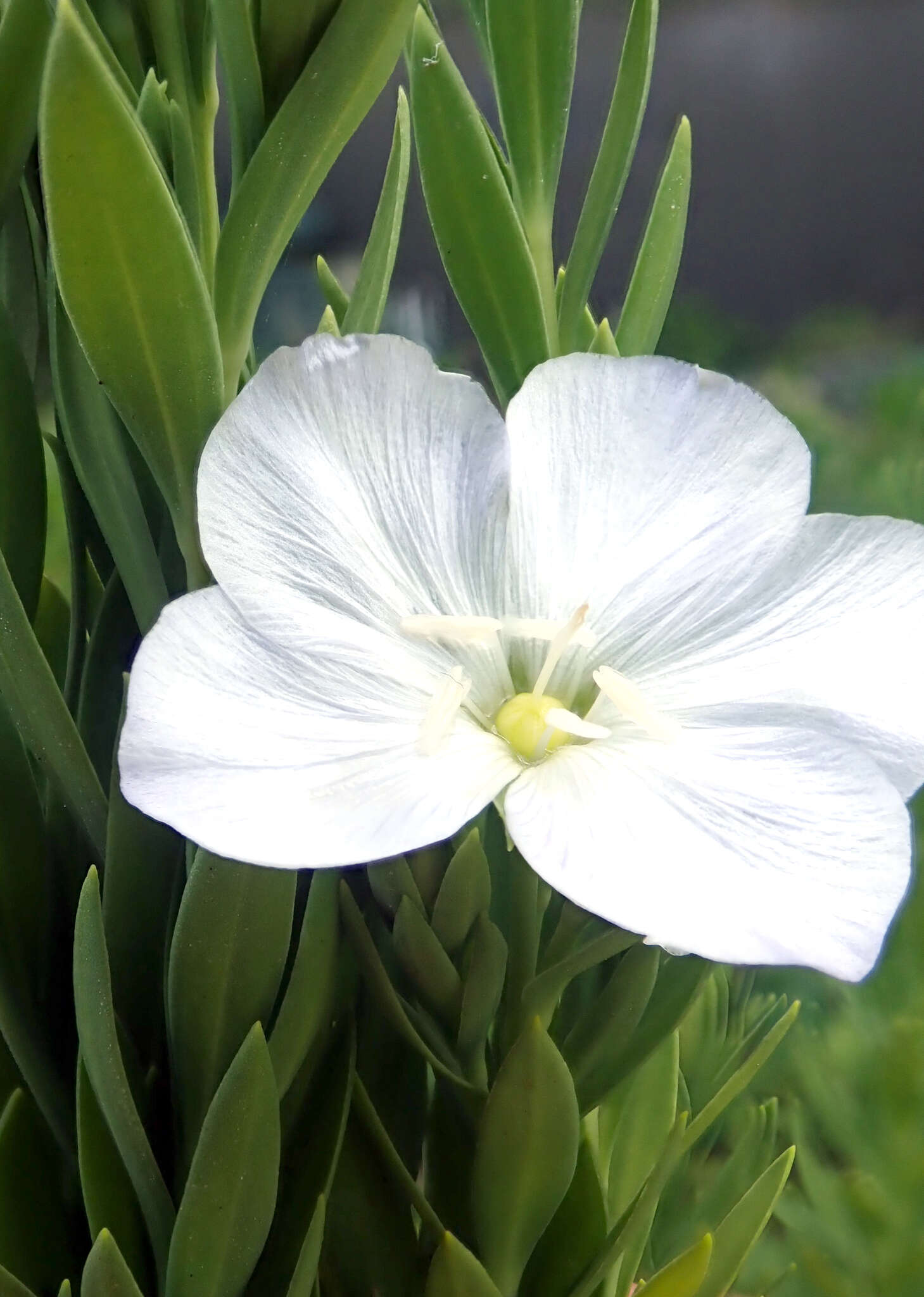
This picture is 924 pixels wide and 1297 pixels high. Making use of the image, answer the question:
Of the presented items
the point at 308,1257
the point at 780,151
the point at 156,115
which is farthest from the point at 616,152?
the point at 780,151

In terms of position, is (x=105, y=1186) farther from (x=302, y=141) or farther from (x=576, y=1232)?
(x=302, y=141)

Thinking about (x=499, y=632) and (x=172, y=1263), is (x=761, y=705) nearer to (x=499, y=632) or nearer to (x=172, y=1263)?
(x=499, y=632)

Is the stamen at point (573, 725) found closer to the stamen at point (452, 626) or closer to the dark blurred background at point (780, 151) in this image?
the stamen at point (452, 626)

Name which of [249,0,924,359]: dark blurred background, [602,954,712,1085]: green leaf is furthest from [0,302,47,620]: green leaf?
[249,0,924,359]: dark blurred background

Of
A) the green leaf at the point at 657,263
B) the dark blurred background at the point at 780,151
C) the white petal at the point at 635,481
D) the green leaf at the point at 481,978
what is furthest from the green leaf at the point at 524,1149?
the dark blurred background at the point at 780,151

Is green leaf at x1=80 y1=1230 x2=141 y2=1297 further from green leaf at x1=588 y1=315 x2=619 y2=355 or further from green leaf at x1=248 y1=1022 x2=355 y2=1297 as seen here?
green leaf at x1=588 y1=315 x2=619 y2=355

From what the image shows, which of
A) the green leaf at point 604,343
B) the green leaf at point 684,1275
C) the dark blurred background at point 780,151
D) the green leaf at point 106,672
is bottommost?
the green leaf at point 684,1275
